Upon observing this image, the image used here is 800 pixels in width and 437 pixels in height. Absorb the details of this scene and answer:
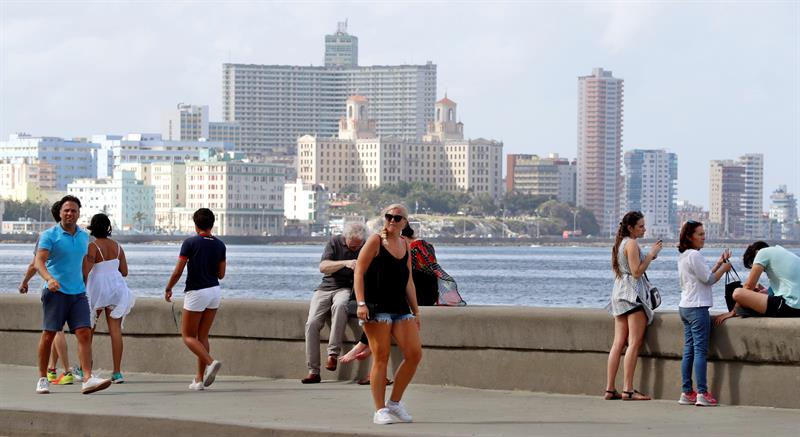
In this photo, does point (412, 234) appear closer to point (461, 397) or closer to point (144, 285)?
point (461, 397)

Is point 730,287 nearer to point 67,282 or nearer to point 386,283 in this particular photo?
point 386,283

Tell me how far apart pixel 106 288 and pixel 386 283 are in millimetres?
3303

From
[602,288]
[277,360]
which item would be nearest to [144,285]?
[602,288]

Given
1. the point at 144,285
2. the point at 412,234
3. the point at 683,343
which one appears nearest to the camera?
the point at 683,343

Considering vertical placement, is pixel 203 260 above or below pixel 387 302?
above

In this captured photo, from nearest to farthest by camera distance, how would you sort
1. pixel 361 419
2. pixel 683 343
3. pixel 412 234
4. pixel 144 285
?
1. pixel 361 419
2. pixel 683 343
3. pixel 412 234
4. pixel 144 285

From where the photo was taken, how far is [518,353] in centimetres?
1293

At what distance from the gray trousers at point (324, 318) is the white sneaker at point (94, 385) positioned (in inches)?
66.3

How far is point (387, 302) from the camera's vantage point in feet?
36.5

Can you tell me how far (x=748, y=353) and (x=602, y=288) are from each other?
225 ft

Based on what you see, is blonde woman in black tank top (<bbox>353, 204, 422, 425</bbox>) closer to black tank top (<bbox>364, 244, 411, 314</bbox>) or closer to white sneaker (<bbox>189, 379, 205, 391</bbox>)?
black tank top (<bbox>364, 244, 411, 314</bbox>)

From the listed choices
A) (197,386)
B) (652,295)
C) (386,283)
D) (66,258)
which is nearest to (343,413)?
(386,283)

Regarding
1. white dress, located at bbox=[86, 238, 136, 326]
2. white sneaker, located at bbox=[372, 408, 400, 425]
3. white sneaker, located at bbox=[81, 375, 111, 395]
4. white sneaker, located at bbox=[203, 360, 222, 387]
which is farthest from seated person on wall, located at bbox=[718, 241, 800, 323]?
white dress, located at bbox=[86, 238, 136, 326]

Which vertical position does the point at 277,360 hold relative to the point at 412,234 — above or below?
below
